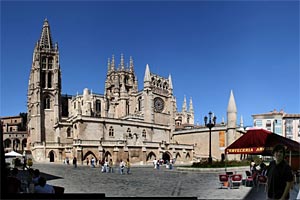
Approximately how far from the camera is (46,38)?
60.3 m

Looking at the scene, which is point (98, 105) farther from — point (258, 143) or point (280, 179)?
point (280, 179)

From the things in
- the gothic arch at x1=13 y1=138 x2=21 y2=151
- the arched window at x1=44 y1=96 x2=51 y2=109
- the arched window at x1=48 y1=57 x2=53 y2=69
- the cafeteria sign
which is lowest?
the gothic arch at x1=13 y1=138 x2=21 y2=151

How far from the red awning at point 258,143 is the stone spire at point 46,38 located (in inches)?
2072

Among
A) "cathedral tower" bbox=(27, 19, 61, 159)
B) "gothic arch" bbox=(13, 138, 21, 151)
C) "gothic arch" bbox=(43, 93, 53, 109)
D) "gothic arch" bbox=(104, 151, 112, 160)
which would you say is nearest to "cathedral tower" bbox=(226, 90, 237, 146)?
"gothic arch" bbox=(104, 151, 112, 160)

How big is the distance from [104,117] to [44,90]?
61.1ft

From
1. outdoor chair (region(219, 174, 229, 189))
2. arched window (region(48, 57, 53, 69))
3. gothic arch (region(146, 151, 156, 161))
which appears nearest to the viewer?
outdoor chair (region(219, 174, 229, 189))

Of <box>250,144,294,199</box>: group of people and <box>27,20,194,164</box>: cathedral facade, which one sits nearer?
<box>250,144,294,199</box>: group of people

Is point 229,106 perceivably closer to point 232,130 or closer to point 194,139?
point 232,130

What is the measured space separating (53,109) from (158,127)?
19.1m

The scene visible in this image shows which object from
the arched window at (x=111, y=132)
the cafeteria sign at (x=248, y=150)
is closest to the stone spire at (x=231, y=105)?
the arched window at (x=111, y=132)

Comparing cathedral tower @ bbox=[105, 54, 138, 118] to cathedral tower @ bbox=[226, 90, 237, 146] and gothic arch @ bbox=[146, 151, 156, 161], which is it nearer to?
gothic arch @ bbox=[146, 151, 156, 161]

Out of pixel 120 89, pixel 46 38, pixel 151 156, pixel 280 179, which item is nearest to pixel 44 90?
pixel 46 38

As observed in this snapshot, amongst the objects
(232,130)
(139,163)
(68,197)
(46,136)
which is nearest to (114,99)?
(46,136)

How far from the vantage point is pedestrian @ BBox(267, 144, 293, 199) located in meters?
5.22
